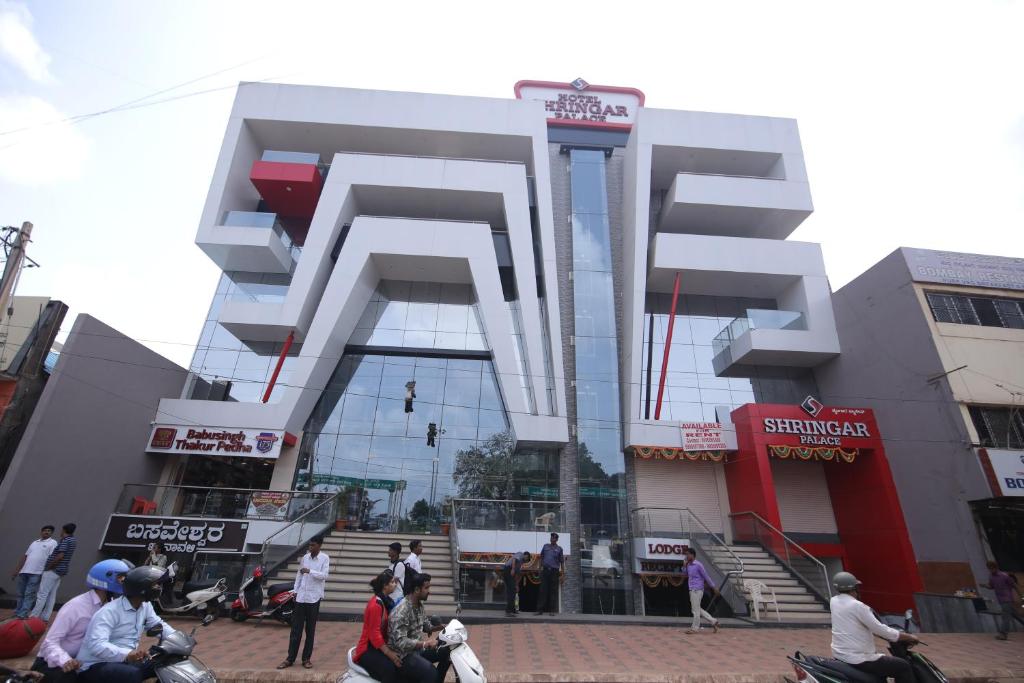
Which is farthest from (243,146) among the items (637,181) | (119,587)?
(119,587)

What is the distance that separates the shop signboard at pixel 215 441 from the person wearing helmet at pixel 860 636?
52.1 ft

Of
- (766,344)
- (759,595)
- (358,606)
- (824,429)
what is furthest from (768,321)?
(358,606)

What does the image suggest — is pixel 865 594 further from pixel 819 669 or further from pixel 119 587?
pixel 119 587

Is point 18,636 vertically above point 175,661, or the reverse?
point 175,661

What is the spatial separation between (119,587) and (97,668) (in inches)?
24.4

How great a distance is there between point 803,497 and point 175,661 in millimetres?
19711

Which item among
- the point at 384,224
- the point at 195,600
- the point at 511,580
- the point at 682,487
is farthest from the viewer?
the point at 384,224

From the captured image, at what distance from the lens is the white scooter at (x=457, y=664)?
4480 mm

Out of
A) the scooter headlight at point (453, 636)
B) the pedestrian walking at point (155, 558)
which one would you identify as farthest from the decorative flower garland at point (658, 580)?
the pedestrian walking at point (155, 558)

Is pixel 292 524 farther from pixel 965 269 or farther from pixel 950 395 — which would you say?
pixel 965 269

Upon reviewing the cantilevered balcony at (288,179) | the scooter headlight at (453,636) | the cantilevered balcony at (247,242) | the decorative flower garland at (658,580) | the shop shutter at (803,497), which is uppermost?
the cantilevered balcony at (288,179)

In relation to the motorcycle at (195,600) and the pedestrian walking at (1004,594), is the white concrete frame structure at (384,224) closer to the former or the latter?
the motorcycle at (195,600)

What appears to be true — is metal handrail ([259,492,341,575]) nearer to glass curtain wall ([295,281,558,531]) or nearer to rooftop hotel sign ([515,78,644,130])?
glass curtain wall ([295,281,558,531])

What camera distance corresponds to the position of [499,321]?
691 inches
